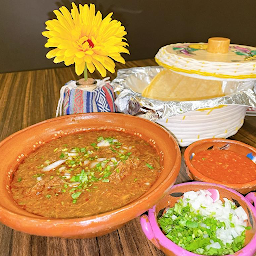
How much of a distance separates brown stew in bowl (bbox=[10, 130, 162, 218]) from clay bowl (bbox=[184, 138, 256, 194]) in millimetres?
161

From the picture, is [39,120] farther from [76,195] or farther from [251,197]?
[251,197]

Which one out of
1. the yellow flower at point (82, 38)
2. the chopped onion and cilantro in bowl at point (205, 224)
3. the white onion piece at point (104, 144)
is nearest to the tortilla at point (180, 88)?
the yellow flower at point (82, 38)

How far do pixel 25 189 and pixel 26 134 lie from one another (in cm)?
25

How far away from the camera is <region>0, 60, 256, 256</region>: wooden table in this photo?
777 millimetres

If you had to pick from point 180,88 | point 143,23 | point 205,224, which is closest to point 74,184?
point 205,224

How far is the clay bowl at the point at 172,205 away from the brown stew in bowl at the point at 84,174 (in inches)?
3.3

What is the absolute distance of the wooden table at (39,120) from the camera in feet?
2.55

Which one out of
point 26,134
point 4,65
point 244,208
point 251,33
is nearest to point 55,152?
point 26,134

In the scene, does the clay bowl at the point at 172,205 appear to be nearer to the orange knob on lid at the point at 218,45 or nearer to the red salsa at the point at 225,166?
the red salsa at the point at 225,166

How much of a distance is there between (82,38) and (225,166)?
2.38 ft

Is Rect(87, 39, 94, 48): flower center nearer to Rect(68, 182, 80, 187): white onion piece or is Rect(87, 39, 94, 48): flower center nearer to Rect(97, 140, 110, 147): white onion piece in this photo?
Rect(97, 140, 110, 147): white onion piece

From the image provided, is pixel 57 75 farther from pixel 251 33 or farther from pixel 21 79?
pixel 251 33

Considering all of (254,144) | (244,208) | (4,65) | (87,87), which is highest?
(87,87)

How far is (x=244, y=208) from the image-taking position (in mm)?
786
